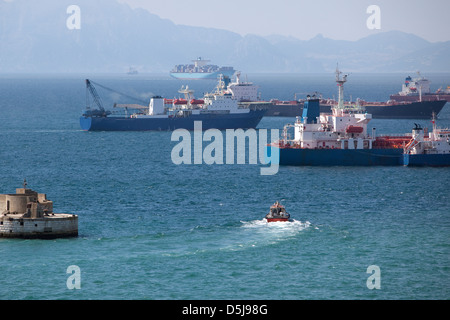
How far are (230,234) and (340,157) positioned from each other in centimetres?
3987

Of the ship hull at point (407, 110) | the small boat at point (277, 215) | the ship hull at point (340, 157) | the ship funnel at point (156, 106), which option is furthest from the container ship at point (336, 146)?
the ship hull at point (407, 110)

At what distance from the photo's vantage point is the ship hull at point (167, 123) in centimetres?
14262

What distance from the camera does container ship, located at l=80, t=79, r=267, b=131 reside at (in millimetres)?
142875

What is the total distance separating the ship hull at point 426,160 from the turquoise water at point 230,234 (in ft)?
9.07

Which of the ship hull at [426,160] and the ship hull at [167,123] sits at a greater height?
the ship hull at [167,123]

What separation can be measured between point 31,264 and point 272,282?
15129 millimetres

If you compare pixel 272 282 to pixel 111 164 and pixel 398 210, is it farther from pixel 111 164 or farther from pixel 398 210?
pixel 111 164

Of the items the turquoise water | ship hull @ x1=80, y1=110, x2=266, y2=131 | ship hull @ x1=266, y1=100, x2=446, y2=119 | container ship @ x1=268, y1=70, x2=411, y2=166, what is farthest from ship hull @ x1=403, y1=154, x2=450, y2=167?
ship hull @ x1=266, y1=100, x2=446, y2=119

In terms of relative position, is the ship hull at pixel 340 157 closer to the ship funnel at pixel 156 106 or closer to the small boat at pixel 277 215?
the small boat at pixel 277 215

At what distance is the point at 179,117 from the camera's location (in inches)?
5694

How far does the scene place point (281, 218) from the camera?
207ft

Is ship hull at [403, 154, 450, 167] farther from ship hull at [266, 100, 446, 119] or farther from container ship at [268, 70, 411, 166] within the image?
ship hull at [266, 100, 446, 119]

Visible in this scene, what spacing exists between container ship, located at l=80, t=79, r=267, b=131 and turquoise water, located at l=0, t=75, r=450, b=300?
4141cm
